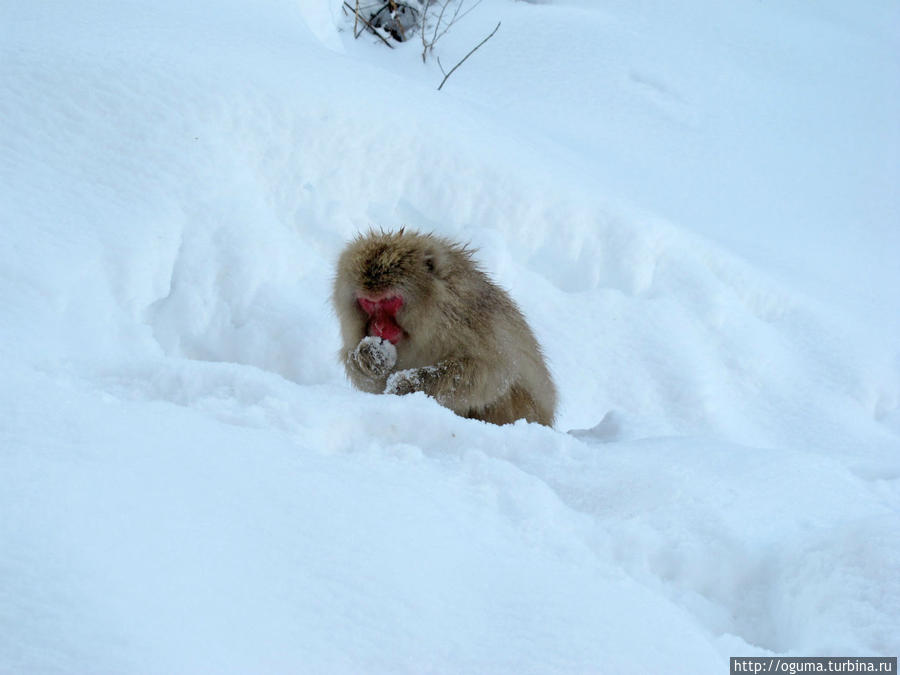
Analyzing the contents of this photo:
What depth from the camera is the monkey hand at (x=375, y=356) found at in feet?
10.1

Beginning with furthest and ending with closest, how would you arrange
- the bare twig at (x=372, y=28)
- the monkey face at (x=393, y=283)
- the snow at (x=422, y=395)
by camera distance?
the bare twig at (x=372, y=28) → the monkey face at (x=393, y=283) → the snow at (x=422, y=395)

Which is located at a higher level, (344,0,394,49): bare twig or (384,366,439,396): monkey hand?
(344,0,394,49): bare twig

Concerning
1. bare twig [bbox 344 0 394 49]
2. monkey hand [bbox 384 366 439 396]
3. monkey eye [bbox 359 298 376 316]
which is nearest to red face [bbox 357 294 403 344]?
monkey eye [bbox 359 298 376 316]

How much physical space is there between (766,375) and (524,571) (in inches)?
136

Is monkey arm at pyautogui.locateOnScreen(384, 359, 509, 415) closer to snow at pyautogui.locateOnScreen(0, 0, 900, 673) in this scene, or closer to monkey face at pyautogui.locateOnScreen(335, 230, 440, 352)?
monkey face at pyautogui.locateOnScreen(335, 230, 440, 352)

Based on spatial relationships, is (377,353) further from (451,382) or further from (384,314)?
(451,382)

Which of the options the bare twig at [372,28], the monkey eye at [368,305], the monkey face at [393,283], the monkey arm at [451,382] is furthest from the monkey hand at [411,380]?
the bare twig at [372,28]

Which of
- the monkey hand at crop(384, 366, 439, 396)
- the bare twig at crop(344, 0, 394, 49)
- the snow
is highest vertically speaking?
the bare twig at crop(344, 0, 394, 49)

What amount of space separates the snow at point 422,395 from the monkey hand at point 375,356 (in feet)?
0.71

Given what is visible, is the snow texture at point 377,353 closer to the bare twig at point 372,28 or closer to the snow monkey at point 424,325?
the snow monkey at point 424,325

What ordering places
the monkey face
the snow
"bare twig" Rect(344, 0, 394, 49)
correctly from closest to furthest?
the snow, the monkey face, "bare twig" Rect(344, 0, 394, 49)

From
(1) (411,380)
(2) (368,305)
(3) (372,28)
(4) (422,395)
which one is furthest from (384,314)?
(3) (372,28)

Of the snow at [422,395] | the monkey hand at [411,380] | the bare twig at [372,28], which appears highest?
the bare twig at [372,28]

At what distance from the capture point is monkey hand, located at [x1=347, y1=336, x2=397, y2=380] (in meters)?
3.09
